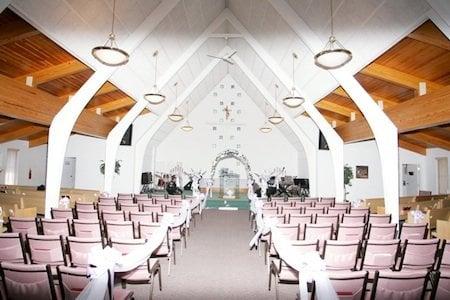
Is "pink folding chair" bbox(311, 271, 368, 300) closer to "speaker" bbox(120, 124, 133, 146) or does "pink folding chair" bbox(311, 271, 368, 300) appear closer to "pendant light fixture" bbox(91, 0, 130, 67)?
"pendant light fixture" bbox(91, 0, 130, 67)

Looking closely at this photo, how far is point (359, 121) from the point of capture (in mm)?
11914

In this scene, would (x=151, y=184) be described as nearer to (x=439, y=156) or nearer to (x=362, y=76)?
(x=362, y=76)

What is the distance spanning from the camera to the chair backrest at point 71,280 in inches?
115

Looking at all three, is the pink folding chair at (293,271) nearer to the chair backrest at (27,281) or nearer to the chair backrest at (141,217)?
the chair backrest at (27,281)

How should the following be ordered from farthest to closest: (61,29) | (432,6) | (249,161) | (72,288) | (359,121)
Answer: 1. (249,161)
2. (359,121)
3. (61,29)
4. (432,6)
5. (72,288)

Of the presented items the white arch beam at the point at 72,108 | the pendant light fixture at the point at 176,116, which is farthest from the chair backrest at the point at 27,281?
the pendant light fixture at the point at 176,116

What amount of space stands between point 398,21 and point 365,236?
4.23 meters

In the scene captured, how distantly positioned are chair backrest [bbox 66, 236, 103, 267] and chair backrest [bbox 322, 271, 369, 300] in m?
2.73

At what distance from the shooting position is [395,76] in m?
8.52

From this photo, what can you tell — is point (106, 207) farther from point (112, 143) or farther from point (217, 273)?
point (112, 143)

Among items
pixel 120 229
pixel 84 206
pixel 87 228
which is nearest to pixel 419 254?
pixel 120 229

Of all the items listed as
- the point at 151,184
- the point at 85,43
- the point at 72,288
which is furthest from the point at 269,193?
the point at 72,288

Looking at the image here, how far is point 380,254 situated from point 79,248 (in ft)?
13.3

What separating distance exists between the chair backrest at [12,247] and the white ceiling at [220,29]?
3998 millimetres
